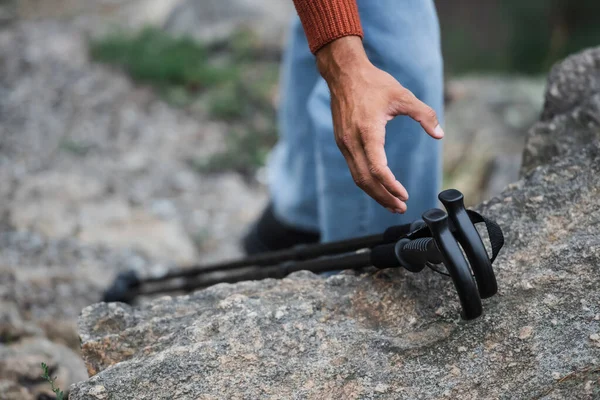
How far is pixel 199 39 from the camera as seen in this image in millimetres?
A: 4582

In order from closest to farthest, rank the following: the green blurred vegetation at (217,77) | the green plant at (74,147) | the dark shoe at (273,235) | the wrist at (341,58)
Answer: the wrist at (341,58)
the dark shoe at (273,235)
the green plant at (74,147)
the green blurred vegetation at (217,77)

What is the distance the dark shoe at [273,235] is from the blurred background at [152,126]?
0.55m

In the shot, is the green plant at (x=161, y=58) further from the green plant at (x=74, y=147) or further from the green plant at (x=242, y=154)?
the green plant at (x=74, y=147)

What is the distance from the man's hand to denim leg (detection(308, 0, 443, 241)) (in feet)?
1.10

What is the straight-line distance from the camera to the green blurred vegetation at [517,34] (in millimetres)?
5336

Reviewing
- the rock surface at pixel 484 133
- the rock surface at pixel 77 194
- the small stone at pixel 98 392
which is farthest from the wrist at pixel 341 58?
the rock surface at pixel 484 133

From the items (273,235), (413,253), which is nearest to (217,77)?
(273,235)

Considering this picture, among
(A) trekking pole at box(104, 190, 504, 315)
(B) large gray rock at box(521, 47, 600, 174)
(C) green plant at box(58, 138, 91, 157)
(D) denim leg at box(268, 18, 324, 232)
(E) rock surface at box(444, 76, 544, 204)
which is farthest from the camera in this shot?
(C) green plant at box(58, 138, 91, 157)

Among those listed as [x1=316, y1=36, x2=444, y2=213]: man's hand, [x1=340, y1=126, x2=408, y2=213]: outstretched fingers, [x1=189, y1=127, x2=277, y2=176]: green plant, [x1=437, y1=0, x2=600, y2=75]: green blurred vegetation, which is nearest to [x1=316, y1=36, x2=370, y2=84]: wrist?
[x1=316, y1=36, x2=444, y2=213]: man's hand

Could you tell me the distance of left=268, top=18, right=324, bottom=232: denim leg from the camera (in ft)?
6.10

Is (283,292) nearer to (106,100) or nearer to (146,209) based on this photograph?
(146,209)

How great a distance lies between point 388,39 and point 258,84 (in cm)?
282

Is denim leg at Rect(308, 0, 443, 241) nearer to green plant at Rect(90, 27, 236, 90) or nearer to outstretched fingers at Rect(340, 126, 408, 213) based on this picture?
outstretched fingers at Rect(340, 126, 408, 213)

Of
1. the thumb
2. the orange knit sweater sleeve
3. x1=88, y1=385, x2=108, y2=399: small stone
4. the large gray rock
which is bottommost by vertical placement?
x1=88, y1=385, x2=108, y2=399: small stone
